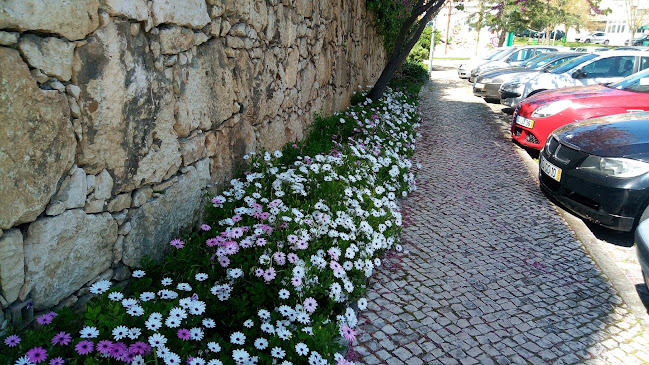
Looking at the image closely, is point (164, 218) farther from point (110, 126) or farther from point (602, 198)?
point (602, 198)

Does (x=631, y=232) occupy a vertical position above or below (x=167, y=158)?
below

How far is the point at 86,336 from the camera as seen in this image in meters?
2.22

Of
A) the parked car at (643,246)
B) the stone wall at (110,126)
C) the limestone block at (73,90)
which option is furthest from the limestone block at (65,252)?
the parked car at (643,246)

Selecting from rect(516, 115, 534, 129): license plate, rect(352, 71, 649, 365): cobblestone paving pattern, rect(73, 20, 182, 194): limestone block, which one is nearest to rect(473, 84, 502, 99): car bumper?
rect(516, 115, 534, 129): license plate

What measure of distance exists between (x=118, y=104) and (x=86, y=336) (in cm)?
124

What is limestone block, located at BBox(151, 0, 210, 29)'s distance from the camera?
9.77 ft

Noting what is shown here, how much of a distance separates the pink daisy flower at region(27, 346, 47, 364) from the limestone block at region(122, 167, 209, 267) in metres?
0.86

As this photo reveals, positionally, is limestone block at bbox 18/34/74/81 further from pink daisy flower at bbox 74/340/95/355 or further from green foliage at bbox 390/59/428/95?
green foliage at bbox 390/59/428/95

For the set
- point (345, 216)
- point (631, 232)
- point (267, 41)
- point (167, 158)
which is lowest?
point (631, 232)

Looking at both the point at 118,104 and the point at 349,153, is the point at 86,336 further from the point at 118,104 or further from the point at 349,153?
the point at 349,153

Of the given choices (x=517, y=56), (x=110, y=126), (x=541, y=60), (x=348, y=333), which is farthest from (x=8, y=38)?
(x=517, y=56)

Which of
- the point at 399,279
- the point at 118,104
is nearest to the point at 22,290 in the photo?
the point at 118,104

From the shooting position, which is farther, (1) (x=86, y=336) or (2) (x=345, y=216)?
(2) (x=345, y=216)

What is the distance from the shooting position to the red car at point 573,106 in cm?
714
